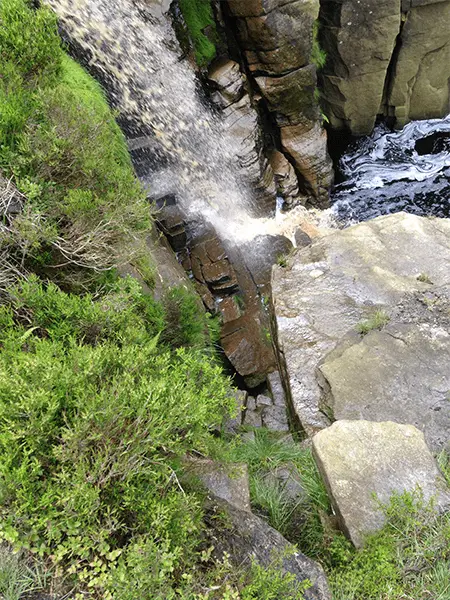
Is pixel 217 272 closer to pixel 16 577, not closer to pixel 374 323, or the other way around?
pixel 374 323

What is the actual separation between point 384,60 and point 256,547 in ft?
33.7

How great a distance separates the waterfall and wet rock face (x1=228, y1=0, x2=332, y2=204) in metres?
0.84

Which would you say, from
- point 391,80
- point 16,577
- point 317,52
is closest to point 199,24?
point 317,52

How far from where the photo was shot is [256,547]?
8.39ft

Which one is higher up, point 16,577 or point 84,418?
point 84,418

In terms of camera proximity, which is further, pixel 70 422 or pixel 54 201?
pixel 54 201

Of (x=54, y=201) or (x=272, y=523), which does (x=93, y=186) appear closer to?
(x=54, y=201)

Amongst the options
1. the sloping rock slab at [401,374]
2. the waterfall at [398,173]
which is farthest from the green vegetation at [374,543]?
the waterfall at [398,173]

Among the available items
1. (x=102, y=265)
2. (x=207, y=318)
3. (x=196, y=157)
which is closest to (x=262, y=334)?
(x=207, y=318)

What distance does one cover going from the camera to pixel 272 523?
10.7 feet

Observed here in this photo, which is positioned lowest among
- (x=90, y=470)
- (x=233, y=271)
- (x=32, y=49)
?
(x=233, y=271)

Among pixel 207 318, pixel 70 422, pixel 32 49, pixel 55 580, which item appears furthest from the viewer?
pixel 207 318

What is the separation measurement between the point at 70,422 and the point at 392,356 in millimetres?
3526

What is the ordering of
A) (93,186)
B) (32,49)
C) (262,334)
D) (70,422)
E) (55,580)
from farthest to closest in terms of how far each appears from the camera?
(262,334) < (32,49) < (93,186) < (70,422) < (55,580)
